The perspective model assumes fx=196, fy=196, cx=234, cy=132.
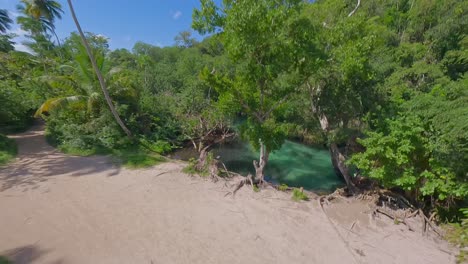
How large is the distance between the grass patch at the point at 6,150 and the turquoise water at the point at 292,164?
8.51m

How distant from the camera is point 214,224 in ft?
16.6

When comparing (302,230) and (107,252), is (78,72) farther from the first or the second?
(302,230)

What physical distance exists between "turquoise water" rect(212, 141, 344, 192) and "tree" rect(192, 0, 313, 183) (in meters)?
2.99

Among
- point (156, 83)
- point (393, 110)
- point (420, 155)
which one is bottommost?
point (420, 155)

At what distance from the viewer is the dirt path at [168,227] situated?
4.04 meters

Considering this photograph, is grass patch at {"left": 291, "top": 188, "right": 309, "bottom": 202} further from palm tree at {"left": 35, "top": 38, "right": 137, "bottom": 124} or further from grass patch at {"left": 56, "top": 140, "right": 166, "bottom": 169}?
palm tree at {"left": 35, "top": 38, "right": 137, "bottom": 124}

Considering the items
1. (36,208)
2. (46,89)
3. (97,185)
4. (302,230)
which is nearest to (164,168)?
(97,185)

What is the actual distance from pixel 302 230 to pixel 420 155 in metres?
4.24

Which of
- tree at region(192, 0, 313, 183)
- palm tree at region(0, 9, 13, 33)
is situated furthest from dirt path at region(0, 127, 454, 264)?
palm tree at region(0, 9, 13, 33)

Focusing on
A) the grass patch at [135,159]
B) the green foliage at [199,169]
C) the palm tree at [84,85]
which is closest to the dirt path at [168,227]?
the green foliage at [199,169]

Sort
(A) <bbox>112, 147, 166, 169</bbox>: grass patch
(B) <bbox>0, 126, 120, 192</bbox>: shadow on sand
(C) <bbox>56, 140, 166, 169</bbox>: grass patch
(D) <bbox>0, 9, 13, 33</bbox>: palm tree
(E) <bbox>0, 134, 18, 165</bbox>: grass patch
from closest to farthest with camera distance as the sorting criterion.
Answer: (B) <bbox>0, 126, 120, 192</bbox>: shadow on sand → (E) <bbox>0, 134, 18, 165</bbox>: grass patch → (A) <bbox>112, 147, 166, 169</bbox>: grass patch → (C) <bbox>56, 140, 166, 169</bbox>: grass patch → (D) <bbox>0, 9, 13, 33</bbox>: palm tree

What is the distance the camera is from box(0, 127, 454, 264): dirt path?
404 cm

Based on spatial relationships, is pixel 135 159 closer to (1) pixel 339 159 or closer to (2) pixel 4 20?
(1) pixel 339 159

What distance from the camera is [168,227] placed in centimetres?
480
